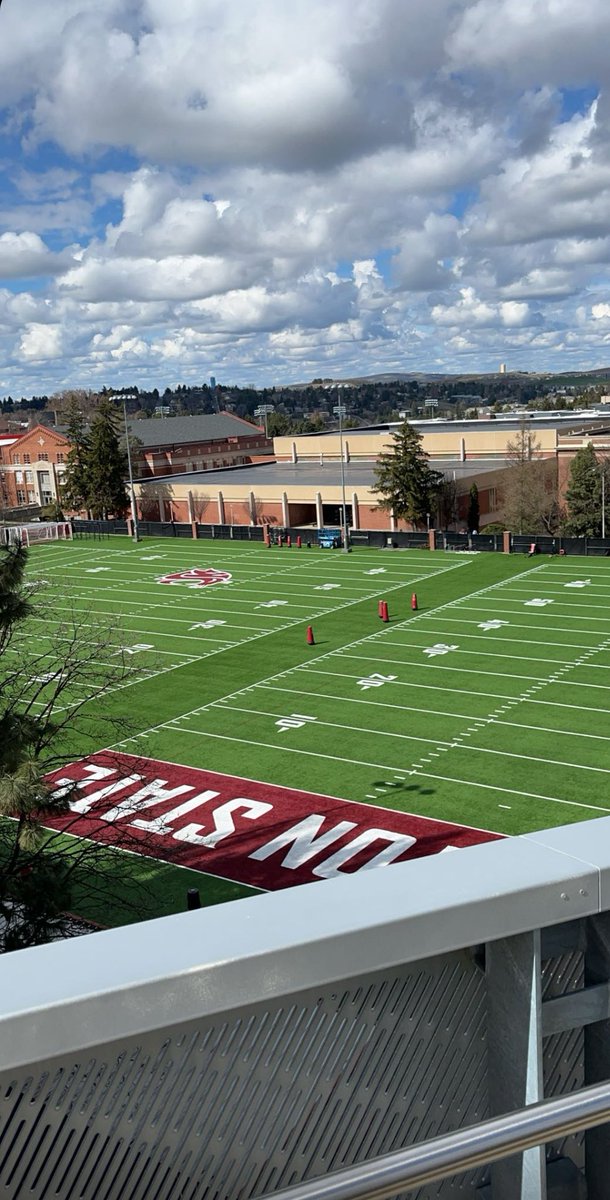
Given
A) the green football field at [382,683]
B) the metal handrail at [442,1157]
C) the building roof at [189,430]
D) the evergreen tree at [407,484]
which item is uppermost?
the building roof at [189,430]

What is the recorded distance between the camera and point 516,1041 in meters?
2.80

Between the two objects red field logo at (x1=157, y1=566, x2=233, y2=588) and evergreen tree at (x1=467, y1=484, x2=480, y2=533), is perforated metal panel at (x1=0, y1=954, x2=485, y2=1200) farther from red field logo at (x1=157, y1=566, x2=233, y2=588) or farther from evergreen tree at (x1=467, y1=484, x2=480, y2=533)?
evergreen tree at (x1=467, y1=484, x2=480, y2=533)

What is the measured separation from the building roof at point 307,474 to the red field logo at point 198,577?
49.5ft

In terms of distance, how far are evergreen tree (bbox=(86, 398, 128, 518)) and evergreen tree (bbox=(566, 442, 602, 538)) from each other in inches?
1225

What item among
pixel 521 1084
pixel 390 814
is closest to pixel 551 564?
pixel 390 814

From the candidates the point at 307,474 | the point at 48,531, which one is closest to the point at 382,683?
the point at 48,531

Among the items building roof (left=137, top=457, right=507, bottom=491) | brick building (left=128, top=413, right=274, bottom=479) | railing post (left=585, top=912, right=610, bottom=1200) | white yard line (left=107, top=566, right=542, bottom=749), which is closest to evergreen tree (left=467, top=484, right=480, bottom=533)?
building roof (left=137, top=457, right=507, bottom=491)

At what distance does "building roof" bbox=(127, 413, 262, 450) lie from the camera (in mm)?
96500

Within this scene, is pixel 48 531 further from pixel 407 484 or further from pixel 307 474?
pixel 407 484

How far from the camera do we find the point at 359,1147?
2.73m

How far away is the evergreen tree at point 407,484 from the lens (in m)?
56.1

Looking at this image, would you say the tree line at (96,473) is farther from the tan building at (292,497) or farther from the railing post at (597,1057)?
the railing post at (597,1057)

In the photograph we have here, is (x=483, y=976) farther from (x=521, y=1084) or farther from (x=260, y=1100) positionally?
(x=260, y=1100)

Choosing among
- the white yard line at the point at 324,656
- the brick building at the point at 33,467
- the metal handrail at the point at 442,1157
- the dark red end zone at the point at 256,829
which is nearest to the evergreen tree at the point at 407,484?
the white yard line at the point at 324,656
